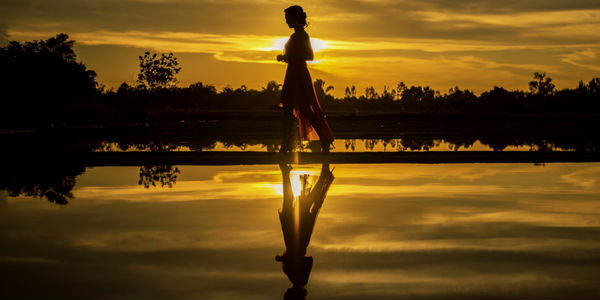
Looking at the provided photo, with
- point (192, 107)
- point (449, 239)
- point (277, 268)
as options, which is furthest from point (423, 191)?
point (192, 107)

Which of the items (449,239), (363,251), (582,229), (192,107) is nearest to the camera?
(363,251)

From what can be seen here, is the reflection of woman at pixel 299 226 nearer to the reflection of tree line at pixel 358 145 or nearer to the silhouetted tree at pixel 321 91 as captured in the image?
the reflection of tree line at pixel 358 145

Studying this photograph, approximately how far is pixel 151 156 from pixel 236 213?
853 cm

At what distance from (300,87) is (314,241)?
26.2ft

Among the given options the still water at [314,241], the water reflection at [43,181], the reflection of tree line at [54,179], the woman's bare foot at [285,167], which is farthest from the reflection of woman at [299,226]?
the water reflection at [43,181]

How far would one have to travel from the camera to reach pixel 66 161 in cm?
1541

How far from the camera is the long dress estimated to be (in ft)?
45.0

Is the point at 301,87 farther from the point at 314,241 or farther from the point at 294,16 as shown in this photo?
the point at 314,241

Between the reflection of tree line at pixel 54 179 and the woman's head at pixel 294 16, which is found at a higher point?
the woman's head at pixel 294 16

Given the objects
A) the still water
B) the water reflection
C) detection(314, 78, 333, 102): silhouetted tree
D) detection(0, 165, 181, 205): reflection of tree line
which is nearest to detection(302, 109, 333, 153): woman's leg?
detection(0, 165, 181, 205): reflection of tree line

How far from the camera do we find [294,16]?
13.6m

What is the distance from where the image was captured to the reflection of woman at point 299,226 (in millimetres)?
5055

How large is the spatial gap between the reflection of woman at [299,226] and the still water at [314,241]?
1.3 inches

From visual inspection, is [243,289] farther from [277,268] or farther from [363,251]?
[363,251]
